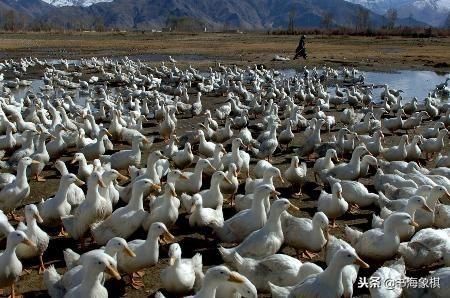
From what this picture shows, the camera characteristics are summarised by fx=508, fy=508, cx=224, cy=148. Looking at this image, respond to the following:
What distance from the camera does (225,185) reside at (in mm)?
10617

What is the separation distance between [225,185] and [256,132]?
7.26m

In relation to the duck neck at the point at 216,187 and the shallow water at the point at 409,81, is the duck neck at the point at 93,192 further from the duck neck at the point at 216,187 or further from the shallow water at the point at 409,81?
the shallow water at the point at 409,81

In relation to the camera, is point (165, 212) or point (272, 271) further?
point (165, 212)

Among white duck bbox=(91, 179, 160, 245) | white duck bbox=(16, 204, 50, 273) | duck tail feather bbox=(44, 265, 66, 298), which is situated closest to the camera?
duck tail feather bbox=(44, 265, 66, 298)

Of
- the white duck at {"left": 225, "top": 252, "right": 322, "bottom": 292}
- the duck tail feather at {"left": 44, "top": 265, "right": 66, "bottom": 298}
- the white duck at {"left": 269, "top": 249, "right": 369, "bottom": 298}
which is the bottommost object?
the duck tail feather at {"left": 44, "top": 265, "right": 66, "bottom": 298}

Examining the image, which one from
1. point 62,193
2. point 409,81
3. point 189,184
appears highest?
point 409,81

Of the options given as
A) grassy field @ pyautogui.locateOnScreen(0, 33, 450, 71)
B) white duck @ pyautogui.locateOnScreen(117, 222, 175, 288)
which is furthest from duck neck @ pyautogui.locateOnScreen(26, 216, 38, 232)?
grassy field @ pyautogui.locateOnScreen(0, 33, 450, 71)

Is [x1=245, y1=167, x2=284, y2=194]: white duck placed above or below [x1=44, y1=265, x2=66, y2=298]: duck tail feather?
above

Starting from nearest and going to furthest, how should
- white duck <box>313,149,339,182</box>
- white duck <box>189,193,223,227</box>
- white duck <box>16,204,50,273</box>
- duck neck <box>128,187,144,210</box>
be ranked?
white duck <box>16,204,50,273</box> < duck neck <box>128,187,144,210</box> < white duck <box>189,193,223,227</box> < white duck <box>313,149,339,182</box>

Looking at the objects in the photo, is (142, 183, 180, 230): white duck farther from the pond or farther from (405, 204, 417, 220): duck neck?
the pond

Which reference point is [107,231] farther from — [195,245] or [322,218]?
[322,218]

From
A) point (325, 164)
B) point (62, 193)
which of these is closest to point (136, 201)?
point (62, 193)

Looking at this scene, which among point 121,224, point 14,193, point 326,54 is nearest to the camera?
point 121,224

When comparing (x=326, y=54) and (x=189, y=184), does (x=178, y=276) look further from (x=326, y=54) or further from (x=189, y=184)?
(x=326, y=54)
